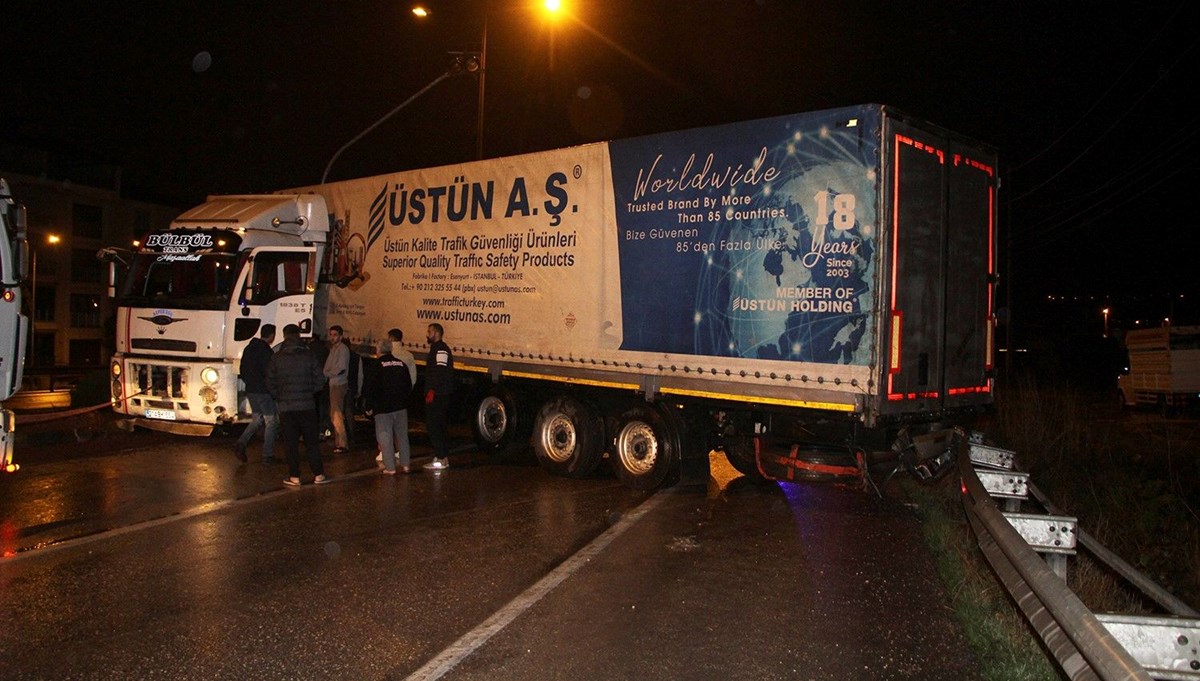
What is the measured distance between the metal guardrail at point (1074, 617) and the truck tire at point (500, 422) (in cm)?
699

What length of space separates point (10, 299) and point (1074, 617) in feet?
28.8

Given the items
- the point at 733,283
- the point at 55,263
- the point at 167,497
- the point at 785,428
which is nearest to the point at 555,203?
the point at 733,283

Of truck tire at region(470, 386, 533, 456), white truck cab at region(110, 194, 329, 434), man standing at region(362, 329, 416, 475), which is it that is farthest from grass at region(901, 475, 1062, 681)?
white truck cab at region(110, 194, 329, 434)

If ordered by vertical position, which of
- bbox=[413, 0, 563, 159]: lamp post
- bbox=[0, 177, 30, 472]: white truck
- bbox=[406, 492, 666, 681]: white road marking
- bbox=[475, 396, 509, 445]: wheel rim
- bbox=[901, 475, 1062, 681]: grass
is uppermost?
bbox=[413, 0, 563, 159]: lamp post

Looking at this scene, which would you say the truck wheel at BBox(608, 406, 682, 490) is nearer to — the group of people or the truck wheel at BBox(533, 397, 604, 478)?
the truck wheel at BBox(533, 397, 604, 478)

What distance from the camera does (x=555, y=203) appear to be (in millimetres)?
10477

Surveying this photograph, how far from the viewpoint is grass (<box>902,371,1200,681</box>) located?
5.32 meters

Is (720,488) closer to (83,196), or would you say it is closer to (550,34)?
(550,34)

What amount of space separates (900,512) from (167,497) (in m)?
7.72

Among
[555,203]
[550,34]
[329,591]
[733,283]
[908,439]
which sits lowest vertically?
[329,591]

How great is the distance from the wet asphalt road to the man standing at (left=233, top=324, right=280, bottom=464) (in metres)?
1.17

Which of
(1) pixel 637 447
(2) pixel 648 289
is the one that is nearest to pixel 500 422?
(1) pixel 637 447

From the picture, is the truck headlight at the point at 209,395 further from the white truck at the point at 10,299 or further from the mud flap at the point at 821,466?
the mud flap at the point at 821,466

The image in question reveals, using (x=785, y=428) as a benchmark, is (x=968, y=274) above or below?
above
